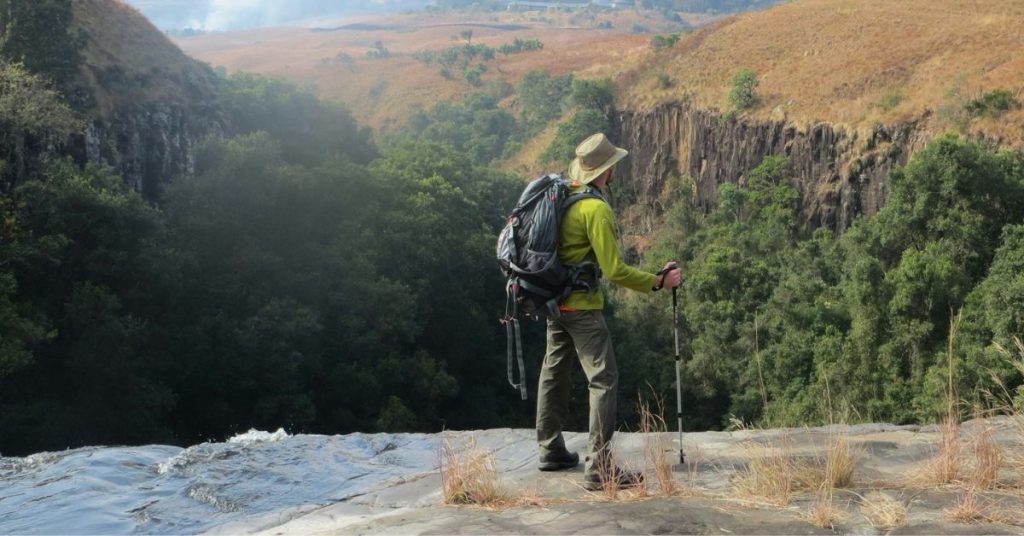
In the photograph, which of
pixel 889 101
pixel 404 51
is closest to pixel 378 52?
pixel 404 51

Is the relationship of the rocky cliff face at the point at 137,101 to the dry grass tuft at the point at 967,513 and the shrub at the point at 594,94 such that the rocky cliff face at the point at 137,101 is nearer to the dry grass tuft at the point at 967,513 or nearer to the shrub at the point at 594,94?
the dry grass tuft at the point at 967,513

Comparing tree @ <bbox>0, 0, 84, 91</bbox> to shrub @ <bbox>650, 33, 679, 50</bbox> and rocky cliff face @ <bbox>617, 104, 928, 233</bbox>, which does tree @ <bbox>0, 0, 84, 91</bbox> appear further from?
shrub @ <bbox>650, 33, 679, 50</bbox>

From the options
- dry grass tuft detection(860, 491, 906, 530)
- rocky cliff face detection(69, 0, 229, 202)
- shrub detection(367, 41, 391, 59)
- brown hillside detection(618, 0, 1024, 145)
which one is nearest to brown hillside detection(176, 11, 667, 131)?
shrub detection(367, 41, 391, 59)

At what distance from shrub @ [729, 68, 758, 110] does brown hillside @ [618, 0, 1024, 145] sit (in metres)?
0.59

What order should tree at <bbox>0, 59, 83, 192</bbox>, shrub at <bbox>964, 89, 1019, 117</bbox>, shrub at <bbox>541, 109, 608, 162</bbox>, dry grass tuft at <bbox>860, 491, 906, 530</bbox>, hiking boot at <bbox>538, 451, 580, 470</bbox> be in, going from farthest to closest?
shrub at <bbox>541, 109, 608, 162</bbox> < shrub at <bbox>964, 89, 1019, 117</bbox> < tree at <bbox>0, 59, 83, 192</bbox> < hiking boot at <bbox>538, 451, 580, 470</bbox> < dry grass tuft at <bbox>860, 491, 906, 530</bbox>

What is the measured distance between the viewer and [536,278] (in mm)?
5395

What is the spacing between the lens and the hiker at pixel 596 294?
529cm

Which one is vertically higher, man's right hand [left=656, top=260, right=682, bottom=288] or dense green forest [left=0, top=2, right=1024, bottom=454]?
man's right hand [left=656, top=260, right=682, bottom=288]

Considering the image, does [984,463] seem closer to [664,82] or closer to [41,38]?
[41,38]

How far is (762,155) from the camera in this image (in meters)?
49.5

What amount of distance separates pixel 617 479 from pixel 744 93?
162 ft

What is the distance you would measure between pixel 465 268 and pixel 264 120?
51.2 ft

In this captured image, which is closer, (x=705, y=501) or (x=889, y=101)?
(x=705, y=501)

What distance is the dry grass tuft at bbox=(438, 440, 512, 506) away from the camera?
523cm
